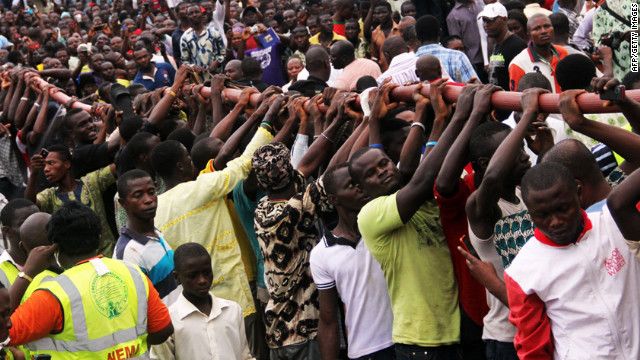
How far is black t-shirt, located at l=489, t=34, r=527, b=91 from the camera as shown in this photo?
10.4 metres

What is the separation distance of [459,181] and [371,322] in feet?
3.62

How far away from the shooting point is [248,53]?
46.1ft

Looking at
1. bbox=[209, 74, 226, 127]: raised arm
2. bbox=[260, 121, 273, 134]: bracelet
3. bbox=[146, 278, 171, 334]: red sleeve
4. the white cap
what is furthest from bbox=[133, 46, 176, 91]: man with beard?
bbox=[146, 278, 171, 334]: red sleeve

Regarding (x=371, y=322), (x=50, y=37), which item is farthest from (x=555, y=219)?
(x=50, y=37)

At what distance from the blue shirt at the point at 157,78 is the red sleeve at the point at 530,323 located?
1028cm

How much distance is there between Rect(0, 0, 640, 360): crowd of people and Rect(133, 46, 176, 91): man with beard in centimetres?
442

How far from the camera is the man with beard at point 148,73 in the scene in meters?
14.4

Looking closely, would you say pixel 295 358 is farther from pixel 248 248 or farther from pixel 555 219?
pixel 555 219

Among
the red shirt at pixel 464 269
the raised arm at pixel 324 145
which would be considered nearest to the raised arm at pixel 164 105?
the raised arm at pixel 324 145

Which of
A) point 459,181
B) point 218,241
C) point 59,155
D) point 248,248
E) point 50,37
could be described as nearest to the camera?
point 459,181

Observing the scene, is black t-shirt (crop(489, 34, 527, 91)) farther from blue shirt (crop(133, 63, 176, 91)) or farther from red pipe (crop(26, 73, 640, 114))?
blue shirt (crop(133, 63, 176, 91))

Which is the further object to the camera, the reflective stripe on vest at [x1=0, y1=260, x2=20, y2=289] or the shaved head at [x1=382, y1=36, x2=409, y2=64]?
the shaved head at [x1=382, y1=36, x2=409, y2=64]

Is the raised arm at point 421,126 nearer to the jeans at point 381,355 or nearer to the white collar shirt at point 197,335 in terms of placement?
the jeans at point 381,355

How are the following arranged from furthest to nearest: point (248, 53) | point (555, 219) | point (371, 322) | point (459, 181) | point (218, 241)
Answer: point (248, 53)
point (218, 241)
point (371, 322)
point (459, 181)
point (555, 219)
